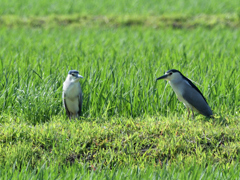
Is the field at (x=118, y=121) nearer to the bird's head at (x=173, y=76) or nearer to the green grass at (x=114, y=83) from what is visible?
the green grass at (x=114, y=83)

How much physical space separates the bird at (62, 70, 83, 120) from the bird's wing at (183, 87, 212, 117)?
129 cm

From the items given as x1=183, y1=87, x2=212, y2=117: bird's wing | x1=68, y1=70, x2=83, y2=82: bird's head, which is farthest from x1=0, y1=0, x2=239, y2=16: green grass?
x1=68, y1=70, x2=83, y2=82: bird's head

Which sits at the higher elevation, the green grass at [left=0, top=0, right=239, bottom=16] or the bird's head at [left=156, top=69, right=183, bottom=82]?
the green grass at [left=0, top=0, right=239, bottom=16]

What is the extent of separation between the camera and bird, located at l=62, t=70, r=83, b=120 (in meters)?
4.61

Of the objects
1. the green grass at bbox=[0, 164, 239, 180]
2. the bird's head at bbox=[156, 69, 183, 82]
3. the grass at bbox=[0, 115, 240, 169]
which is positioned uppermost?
the bird's head at bbox=[156, 69, 183, 82]

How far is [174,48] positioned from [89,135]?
16.4 ft

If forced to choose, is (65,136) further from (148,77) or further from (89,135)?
(148,77)

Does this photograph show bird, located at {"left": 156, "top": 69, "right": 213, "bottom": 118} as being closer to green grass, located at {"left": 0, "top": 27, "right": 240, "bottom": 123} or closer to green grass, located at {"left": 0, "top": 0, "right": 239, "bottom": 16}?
green grass, located at {"left": 0, "top": 27, "right": 240, "bottom": 123}

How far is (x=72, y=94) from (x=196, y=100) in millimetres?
1489

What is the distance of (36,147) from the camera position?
4109 millimetres

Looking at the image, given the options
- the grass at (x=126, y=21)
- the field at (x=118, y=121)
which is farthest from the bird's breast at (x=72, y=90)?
the grass at (x=126, y=21)

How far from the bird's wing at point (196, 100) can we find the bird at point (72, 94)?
1287 mm

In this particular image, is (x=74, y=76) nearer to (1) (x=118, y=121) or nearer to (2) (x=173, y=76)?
(1) (x=118, y=121)

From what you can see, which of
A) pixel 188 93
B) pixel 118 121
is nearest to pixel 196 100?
pixel 188 93
